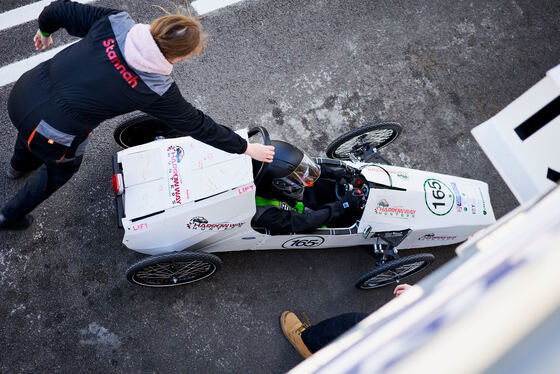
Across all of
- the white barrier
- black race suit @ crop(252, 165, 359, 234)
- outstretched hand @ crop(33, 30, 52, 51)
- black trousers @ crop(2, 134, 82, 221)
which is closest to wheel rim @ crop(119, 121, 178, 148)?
black trousers @ crop(2, 134, 82, 221)

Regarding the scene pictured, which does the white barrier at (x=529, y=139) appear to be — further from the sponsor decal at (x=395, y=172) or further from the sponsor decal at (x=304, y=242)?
the sponsor decal at (x=304, y=242)

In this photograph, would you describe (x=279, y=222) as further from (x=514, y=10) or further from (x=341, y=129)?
(x=514, y=10)

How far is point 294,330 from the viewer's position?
13.4ft

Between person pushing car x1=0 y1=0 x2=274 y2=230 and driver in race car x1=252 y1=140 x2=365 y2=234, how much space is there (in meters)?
0.41

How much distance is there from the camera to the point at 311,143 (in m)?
4.94

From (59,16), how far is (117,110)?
717mm

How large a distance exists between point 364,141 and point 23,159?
3031mm

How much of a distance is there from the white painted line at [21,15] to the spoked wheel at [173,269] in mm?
3123

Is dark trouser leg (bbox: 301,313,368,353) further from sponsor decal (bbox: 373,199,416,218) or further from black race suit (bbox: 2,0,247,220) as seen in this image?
black race suit (bbox: 2,0,247,220)

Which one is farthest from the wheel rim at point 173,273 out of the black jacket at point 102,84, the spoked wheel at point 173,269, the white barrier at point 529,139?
the white barrier at point 529,139

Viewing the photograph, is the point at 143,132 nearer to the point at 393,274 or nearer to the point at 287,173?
the point at 287,173

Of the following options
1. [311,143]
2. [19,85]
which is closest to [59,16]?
[19,85]

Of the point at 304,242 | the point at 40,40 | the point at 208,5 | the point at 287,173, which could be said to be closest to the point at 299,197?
the point at 287,173

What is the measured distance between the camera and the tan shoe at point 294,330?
13.3ft
